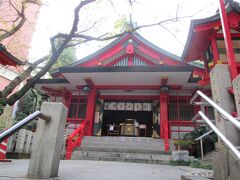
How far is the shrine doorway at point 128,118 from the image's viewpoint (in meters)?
18.8

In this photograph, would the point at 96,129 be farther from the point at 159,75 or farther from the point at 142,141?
→ the point at 159,75

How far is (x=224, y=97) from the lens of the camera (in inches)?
139

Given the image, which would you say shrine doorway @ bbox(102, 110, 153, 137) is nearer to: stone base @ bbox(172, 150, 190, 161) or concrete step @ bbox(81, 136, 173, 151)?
concrete step @ bbox(81, 136, 173, 151)

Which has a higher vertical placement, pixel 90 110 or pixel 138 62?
pixel 138 62

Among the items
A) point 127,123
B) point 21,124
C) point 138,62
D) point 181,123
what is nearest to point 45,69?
point 21,124

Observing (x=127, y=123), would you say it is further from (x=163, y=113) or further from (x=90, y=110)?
(x=163, y=113)

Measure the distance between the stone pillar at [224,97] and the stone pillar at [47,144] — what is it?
8.49ft

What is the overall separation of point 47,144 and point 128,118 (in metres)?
16.7

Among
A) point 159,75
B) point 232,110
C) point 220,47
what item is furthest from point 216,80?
point 159,75

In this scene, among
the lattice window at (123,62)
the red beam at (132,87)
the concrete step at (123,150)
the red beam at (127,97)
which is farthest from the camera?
the red beam at (127,97)

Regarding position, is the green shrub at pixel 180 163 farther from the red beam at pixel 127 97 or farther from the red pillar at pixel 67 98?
the red pillar at pixel 67 98

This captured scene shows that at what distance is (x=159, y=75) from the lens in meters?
11.8

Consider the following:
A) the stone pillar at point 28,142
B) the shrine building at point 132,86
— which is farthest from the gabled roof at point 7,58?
the shrine building at point 132,86

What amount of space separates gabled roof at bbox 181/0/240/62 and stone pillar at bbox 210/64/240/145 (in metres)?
4.47
